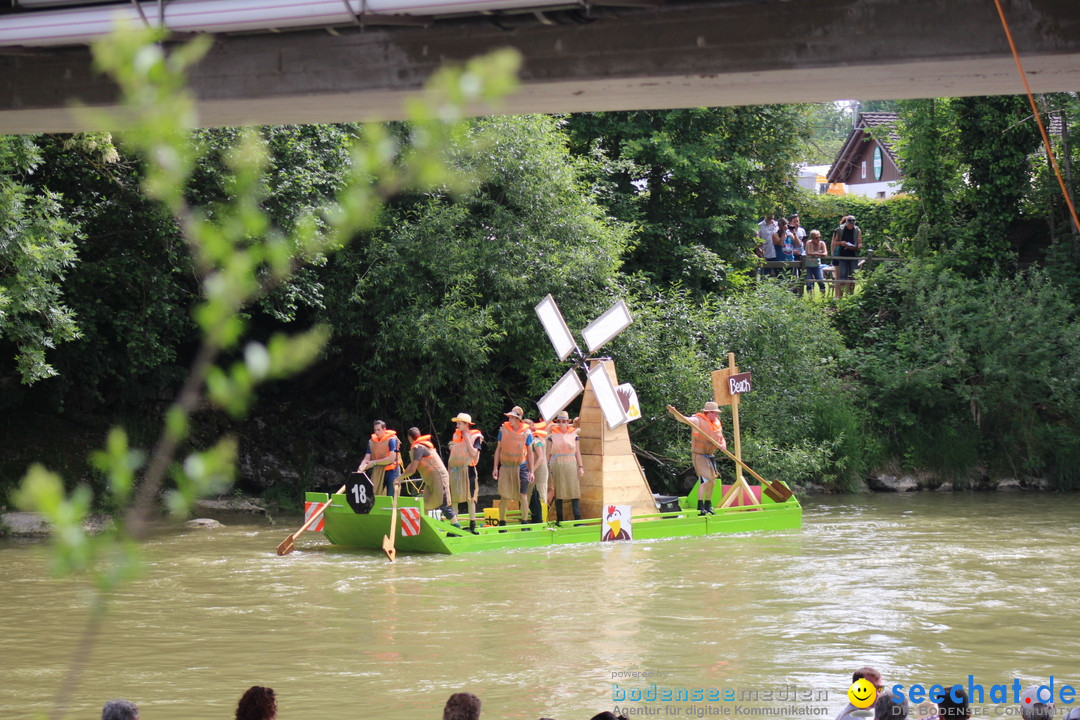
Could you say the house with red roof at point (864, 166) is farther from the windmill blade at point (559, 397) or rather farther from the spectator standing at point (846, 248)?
the windmill blade at point (559, 397)

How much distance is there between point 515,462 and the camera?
17547mm

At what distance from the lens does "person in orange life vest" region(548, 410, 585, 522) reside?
17250 mm

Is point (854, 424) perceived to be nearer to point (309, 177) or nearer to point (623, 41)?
point (309, 177)

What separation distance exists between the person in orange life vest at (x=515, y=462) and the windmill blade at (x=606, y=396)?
3.92 feet

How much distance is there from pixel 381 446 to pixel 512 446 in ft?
6.49

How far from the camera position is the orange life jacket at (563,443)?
56.6 feet

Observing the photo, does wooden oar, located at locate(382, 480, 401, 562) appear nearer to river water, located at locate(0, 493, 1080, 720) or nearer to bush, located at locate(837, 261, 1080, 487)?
river water, located at locate(0, 493, 1080, 720)

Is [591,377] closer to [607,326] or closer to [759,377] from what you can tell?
[607,326]

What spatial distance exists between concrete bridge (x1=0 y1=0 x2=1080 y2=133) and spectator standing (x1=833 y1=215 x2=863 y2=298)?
Result: 22867mm

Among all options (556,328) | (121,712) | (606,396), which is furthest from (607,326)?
(121,712)

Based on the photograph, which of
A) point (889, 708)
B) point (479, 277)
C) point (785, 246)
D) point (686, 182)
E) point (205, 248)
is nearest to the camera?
point (205, 248)

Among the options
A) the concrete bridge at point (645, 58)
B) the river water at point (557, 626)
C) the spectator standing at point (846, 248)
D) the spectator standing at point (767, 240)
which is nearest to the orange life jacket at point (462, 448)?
the river water at point (557, 626)

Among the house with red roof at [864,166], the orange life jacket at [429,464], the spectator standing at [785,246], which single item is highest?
the house with red roof at [864,166]

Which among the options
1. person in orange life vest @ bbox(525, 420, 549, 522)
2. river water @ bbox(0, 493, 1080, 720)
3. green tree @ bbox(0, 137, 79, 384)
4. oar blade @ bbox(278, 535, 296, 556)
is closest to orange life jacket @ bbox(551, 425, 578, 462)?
person in orange life vest @ bbox(525, 420, 549, 522)
